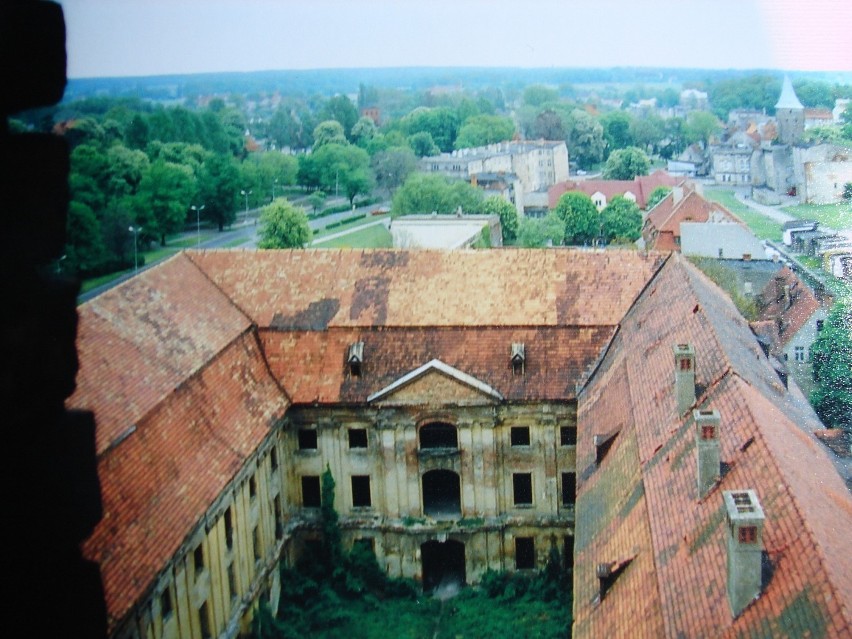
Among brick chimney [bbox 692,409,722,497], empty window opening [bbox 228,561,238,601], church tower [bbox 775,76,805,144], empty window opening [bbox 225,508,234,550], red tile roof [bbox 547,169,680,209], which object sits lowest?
empty window opening [bbox 228,561,238,601]

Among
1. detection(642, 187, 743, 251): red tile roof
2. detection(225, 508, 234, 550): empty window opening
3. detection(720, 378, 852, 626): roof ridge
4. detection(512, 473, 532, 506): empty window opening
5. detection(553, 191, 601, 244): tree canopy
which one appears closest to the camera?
detection(720, 378, 852, 626): roof ridge

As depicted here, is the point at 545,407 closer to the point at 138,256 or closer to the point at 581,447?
the point at 581,447

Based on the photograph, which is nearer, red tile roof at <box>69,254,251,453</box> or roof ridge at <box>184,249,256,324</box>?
red tile roof at <box>69,254,251,453</box>

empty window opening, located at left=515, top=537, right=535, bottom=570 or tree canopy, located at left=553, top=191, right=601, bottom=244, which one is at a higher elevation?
tree canopy, located at left=553, top=191, right=601, bottom=244

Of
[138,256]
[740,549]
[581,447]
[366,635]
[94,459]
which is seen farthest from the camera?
[138,256]

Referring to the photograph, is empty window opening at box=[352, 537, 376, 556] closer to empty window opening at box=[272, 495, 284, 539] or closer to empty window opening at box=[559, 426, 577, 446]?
empty window opening at box=[272, 495, 284, 539]

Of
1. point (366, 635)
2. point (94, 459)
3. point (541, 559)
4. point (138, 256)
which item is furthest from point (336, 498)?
point (138, 256)

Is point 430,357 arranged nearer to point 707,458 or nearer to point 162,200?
point 707,458

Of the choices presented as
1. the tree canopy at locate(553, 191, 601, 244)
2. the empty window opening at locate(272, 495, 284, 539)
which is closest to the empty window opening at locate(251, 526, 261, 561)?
the empty window opening at locate(272, 495, 284, 539)
